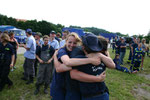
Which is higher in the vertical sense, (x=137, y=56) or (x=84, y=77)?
(x=84, y=77)

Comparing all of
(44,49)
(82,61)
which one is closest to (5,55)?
(44,49)

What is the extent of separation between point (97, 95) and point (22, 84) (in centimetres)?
377

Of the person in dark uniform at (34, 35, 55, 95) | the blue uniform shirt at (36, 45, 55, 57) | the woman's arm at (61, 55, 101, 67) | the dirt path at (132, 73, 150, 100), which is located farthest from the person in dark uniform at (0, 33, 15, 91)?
the dirt path at (132, 73, 150, 100)

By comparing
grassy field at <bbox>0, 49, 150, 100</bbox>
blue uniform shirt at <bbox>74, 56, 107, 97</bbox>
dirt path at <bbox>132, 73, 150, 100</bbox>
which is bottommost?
dirt path at <bbox>132, 73, 150, 100</bbox>

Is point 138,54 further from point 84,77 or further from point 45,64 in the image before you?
point 84,77

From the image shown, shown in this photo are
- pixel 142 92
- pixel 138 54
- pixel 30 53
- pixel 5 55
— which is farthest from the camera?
pixel 138 54

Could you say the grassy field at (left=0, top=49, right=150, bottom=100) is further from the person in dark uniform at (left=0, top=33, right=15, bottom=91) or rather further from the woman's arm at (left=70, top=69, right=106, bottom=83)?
the woman's arm at (left=70, top=69, right=106, bottom=83)

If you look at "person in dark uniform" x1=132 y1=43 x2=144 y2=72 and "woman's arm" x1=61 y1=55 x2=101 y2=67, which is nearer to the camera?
"woman's arm" x1=61 y1=55 x2=101 y2=67

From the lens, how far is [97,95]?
4.79ft

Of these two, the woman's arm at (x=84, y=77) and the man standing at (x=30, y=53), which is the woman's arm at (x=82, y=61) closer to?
the woman's arm at (x=84, y=77)

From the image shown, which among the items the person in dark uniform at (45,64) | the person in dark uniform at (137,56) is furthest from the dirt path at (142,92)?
the person in dark uniform at (45,64)

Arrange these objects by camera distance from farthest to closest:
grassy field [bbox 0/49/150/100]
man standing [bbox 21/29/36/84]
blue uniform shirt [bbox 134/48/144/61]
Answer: blue uniform shirt [bbox 134/48/144/61] < man standing [bbox 21/29/36/84] < grassy field [bbox 0/49/150/100]

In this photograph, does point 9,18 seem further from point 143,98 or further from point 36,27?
point 143,98

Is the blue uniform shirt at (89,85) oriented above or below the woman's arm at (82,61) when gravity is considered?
below
